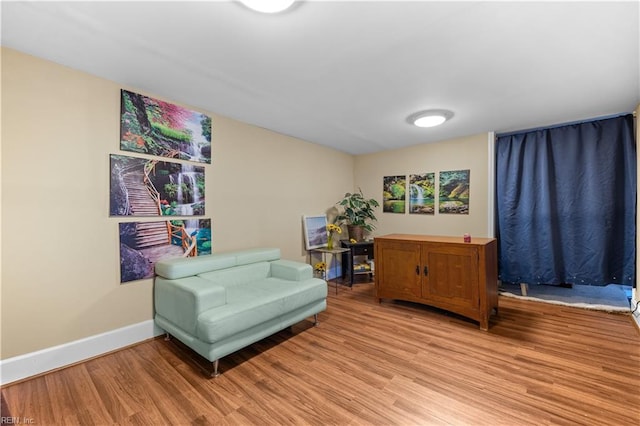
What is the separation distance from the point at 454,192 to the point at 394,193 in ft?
3.22

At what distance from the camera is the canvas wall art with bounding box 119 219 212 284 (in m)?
2.39

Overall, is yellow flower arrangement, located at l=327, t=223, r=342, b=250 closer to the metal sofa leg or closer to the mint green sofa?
the mint green sofa

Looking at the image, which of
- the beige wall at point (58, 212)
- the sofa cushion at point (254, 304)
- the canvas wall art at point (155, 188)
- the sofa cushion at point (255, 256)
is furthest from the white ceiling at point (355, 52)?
the sofa cushion at point (254, 304)

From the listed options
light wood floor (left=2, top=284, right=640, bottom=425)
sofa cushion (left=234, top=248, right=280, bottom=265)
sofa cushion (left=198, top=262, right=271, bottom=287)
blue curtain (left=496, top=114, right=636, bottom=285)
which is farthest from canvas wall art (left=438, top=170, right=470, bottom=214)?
sofa cushion (left=198, top=262, right=271, bottom=287)

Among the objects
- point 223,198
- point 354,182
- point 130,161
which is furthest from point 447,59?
point 354,182

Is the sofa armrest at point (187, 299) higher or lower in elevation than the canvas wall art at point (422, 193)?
lower

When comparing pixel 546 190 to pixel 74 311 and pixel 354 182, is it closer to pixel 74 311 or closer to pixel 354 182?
pixel 354 182

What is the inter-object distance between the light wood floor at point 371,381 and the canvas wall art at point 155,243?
0.71 m

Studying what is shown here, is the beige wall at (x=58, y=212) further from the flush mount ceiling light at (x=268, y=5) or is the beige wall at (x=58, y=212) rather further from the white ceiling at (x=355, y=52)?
the flush mount ceiling light at (x=268, y=5)

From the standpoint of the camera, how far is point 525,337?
8.25 ft

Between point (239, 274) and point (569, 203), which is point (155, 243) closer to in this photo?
point (239, 274)

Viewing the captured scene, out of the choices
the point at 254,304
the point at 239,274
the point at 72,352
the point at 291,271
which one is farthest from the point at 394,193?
the point at 72,352

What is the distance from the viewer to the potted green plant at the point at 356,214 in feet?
15.3

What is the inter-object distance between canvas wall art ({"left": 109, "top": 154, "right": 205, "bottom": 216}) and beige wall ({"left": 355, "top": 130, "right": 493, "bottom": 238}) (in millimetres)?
3155
